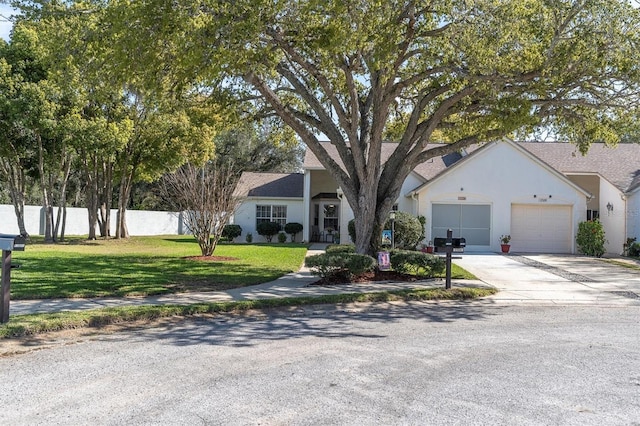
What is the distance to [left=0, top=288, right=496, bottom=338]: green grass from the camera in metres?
7.65

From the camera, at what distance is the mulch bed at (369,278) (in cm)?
1319

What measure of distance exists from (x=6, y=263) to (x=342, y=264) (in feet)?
24.2

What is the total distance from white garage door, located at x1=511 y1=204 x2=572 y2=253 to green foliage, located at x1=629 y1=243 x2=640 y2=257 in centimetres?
275

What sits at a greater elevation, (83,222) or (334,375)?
(83,222)

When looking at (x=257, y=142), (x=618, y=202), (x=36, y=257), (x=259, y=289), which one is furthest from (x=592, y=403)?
(x=257, y=142)

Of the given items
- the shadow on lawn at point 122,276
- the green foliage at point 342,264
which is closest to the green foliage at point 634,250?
the green foliage at point 342,264

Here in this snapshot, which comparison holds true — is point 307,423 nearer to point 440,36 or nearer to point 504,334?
point 504,334

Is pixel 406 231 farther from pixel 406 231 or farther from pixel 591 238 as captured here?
pixel 591 238

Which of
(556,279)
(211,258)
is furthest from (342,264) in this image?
(211,258)

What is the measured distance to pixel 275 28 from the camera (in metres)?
11.8

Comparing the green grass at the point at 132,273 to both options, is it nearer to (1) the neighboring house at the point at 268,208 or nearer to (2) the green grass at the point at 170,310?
(2) the green grass at the point at 170,310

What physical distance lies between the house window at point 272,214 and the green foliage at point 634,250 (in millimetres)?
17332

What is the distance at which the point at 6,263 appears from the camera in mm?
7520

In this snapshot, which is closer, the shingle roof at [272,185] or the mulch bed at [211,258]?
the mulch bed at [211,258]
